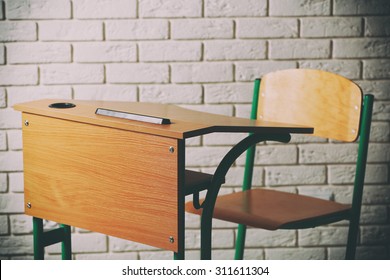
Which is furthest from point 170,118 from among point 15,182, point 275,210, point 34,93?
point 15,182

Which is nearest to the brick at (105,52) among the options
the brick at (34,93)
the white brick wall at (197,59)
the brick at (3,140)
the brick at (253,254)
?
the white brick wall at (197,59)

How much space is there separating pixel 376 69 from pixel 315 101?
1.62ft

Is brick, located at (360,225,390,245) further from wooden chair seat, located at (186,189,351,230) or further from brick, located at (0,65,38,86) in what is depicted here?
brick, located at (0,65,38,86)

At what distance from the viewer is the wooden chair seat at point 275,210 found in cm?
202

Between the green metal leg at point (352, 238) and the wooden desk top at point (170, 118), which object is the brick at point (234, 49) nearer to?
the wooden desk top at point (170, 118)

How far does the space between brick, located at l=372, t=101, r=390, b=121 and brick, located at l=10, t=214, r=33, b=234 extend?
1337mm

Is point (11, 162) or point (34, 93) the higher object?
point (34, 93)

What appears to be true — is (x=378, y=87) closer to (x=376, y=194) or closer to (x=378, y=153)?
(x=378, y=153)

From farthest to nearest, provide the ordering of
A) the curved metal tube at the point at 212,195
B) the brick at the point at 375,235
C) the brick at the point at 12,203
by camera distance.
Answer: the brick at the point at 375,235 → the brick at the point at 12,203 → the curved metal tube at the point at 212,195

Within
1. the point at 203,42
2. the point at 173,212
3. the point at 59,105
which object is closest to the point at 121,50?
the point at 203,42

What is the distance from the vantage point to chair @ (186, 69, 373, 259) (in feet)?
6.77

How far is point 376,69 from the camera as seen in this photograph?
2656 mm

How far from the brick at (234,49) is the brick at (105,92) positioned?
0.31 metres

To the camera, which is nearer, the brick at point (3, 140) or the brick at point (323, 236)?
the brick at point (3, 140)
